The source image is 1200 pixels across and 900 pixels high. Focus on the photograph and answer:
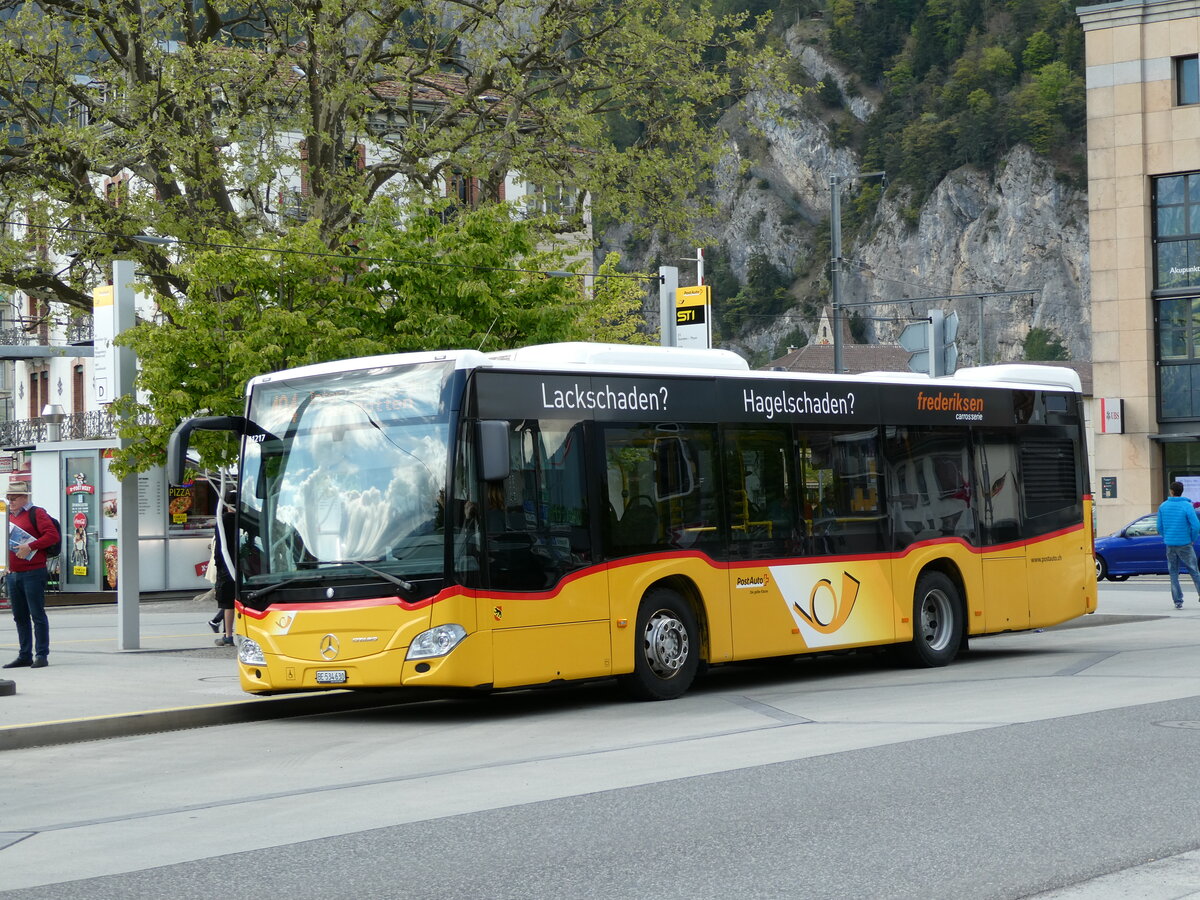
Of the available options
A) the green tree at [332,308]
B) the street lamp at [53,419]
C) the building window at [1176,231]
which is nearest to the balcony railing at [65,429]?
the street lamp at [53,419]

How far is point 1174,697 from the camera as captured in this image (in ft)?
41.4

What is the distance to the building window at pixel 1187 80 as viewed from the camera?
4838 centimetres

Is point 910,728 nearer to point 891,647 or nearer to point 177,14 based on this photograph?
point 891,647

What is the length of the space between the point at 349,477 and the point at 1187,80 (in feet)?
139

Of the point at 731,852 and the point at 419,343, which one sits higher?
the point at 419,343

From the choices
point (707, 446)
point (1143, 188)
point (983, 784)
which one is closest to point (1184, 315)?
point (1143, 188)

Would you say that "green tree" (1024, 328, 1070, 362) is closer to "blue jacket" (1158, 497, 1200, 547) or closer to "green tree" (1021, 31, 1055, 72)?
"green tree" (1021, 31, 1055, 72)

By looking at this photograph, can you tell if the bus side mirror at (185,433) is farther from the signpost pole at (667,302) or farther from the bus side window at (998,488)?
the signpost pole at (667,302)

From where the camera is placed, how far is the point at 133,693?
563 inches

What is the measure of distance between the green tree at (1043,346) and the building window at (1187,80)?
9859cm

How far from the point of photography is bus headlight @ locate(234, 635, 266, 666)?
12.9 metres

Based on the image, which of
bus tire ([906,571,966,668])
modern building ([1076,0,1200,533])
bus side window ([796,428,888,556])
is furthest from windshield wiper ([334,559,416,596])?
modern building ([1076,0,1200,533])

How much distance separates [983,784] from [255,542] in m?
6.52

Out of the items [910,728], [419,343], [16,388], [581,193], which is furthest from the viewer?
[16,388]
